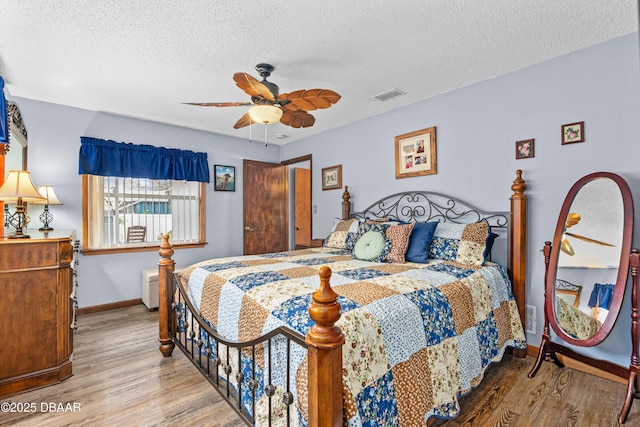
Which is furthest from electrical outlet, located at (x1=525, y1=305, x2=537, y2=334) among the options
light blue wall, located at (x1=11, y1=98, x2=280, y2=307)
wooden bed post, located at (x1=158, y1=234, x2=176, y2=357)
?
light blue wall, located at (x1=11, y1=98, x2=280, y2=307)

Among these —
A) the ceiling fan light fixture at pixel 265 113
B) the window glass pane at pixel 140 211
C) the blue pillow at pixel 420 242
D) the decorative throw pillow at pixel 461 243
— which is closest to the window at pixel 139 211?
the window glass pane at pixel 140 211

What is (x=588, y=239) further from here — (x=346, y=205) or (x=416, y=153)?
(x=346, y=205)

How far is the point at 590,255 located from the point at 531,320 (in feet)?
2.45

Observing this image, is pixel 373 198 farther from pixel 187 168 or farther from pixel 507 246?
pixel 187 168

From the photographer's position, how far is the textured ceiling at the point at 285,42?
6.19ft

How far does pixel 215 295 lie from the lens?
79.0 inches

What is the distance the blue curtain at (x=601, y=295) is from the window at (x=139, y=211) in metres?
4.38

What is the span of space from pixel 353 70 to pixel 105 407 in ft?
10.0

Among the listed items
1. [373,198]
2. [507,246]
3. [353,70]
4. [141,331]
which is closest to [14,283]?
[141,331]

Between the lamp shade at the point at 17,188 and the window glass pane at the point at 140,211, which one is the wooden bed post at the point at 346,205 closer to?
the window glass pane at the point at 140,211

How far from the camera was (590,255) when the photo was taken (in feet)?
7.22

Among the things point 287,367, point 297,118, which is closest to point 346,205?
point 297,118

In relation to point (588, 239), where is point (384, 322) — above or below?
below

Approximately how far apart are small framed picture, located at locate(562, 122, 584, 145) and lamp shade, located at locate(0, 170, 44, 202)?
4197 mm
